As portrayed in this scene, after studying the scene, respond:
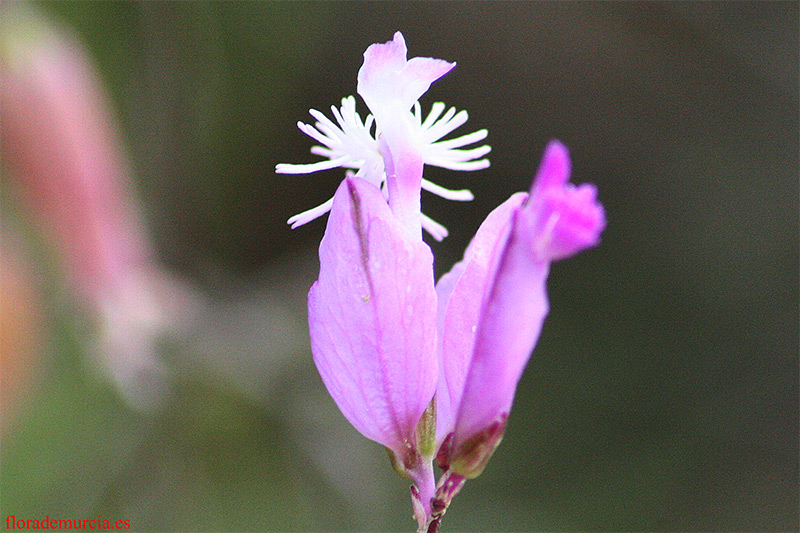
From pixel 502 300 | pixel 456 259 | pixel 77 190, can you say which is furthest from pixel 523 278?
pixel 456 259

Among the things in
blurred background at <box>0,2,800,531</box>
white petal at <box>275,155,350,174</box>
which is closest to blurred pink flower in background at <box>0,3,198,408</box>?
blurred background at <box>0,2,800,531</box>

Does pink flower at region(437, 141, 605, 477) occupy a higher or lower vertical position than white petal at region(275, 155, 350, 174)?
lower

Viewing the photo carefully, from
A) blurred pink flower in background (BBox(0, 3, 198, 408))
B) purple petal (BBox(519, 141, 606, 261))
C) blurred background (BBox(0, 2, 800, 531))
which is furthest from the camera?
blurred background (BBox(0, 2, 800, 531))

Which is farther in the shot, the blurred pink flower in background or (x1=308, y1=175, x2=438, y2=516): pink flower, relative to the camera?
the blurred pink flower in background

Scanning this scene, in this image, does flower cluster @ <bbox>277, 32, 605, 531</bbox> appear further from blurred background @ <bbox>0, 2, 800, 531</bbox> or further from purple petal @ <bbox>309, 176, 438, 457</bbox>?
blurred background @ <bbox>0, 2, 800, 531</bbox>

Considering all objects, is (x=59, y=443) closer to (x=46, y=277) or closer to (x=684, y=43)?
(x=46, y=277)

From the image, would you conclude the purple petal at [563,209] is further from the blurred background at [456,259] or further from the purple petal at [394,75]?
the blurred background at [456,259]

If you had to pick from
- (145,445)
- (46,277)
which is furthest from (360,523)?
(46,277)
